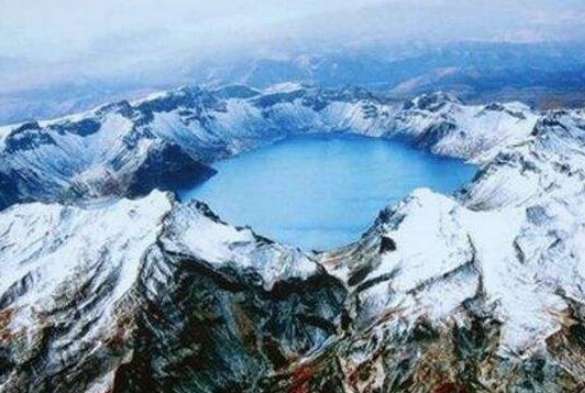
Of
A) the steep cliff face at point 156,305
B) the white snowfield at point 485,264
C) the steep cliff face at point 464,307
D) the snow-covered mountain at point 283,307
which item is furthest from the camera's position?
the white snowfield at point 485,264

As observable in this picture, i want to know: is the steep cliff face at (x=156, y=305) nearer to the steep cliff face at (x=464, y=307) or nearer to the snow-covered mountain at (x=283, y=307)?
the snow-covered mountain at (x=283, y=307)

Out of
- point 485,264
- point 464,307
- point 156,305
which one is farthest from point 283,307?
point 485,264

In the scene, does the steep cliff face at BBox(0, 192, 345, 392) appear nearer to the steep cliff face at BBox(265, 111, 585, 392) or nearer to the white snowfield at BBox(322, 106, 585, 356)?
the steep cliff face at BBox(265, 111, 585, 392)

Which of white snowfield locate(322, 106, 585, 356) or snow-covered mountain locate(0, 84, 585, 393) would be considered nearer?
snow-covered mountain locate(0, 84, 585, 393)

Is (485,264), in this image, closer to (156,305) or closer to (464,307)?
(464,307)

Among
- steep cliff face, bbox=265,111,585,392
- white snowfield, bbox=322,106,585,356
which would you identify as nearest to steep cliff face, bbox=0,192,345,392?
steep cliff face, bbox=265,111,585,392

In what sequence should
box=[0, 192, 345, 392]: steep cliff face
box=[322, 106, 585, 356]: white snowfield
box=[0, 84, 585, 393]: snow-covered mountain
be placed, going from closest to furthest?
box=[0, 84, 585, 393]: snow-covered mountain < box=[0, 192, 345, 392]: steep cliff face < box=[322, 106, 585, 356]: white snowfield

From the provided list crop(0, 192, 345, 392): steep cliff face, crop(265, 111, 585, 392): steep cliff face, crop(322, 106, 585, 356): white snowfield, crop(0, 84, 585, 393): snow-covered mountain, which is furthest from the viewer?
crop(322, 106, 585, 356): white snowfield

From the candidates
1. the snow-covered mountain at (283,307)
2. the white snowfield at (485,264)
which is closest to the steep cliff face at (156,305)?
the snow-covered mountain at (283,307)

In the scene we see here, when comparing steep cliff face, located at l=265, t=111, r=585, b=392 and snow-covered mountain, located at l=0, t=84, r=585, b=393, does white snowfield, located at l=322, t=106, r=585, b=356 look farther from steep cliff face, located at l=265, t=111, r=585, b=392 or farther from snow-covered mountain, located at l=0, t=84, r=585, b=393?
snow-covered mountain, located at l=0, t=84, r=585, b=393

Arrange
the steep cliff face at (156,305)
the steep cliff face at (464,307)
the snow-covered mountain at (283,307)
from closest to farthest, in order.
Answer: the steep cliff face at (464,307) → the snow-covered mountain at (283,307) → the steep cliff face at (156,305)

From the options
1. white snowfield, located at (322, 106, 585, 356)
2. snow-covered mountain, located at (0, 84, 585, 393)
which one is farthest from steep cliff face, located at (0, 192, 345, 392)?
white snowfield, located at (322, 106, 585, 356)

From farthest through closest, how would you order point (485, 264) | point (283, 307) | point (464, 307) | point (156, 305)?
1. point (485, 264)
2. point (283, 307)
3. point (464, 307)
4. point (156, 305)

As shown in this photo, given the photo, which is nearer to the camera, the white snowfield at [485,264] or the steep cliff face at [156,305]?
the steep cliff face at [156,305]
